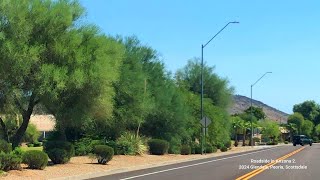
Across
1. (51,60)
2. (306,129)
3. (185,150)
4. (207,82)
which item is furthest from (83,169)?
(306,129)

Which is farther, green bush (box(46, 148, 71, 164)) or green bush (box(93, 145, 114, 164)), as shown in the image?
green bush (box(93, 145, 114, 164))

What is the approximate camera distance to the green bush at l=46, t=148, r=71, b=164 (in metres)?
28.7

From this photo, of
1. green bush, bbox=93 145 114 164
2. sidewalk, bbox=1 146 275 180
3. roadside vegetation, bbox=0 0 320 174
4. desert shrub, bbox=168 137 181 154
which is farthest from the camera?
desert shrub, bbox=168 137 181 154

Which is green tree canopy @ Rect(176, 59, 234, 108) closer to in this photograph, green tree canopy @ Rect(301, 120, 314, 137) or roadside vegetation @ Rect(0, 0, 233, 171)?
roadside vegetation @ Rect(0, 0, 233, 171)

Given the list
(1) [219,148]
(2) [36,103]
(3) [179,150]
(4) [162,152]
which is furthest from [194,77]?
(2) [36,103]

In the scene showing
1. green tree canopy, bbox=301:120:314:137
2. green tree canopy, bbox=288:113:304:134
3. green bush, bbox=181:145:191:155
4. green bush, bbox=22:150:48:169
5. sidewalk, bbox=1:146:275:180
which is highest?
green tree canopy, bbox=288:113:304:134

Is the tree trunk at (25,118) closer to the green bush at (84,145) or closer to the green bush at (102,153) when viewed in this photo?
the green bush at (102,153)

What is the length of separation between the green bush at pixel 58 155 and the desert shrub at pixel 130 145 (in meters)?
10.8

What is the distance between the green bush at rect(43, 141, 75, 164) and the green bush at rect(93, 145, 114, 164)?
1854 millimetres

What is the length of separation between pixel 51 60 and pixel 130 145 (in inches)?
520

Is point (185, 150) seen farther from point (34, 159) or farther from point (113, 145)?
point (34, 159)

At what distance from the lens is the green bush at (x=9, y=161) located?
22922 millimetres

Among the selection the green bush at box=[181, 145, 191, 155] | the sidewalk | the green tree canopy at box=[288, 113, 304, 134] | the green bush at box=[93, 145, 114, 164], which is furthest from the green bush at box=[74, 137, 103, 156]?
the green tree canopy at box=[288, 113, 304, 134]

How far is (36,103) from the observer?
30531 mm
